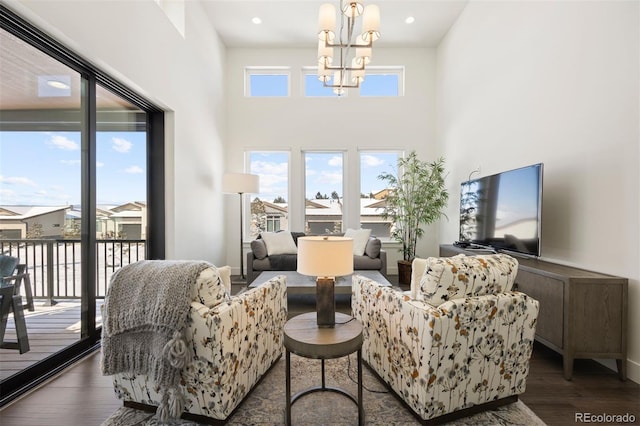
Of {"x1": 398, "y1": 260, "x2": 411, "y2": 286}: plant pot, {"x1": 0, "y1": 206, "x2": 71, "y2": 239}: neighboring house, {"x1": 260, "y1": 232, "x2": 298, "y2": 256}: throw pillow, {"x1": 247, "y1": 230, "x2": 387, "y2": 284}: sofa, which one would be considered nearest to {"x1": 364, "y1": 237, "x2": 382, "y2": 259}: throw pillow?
{"x1": 247, "y1": 230, "x2": 387, "y2": 284}: sofa

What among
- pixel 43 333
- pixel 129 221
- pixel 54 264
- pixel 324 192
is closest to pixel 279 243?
pixel 324 192

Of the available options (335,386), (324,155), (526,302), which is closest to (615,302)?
(526,302)

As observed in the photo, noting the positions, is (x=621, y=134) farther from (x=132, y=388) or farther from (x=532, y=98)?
(x=132, y=388)

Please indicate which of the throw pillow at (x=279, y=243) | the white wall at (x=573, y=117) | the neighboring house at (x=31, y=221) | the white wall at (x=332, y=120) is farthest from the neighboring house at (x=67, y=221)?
the white wall at (x=573, y=117)

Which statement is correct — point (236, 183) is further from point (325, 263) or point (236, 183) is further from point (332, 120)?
point (325, 263)

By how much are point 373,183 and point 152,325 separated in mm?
4811

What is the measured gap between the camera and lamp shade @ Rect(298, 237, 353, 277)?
1705mm

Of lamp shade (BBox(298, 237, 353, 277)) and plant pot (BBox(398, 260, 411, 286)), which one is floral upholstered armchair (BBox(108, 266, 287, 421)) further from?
plant pot (BBox(398, 260, 411, 286))

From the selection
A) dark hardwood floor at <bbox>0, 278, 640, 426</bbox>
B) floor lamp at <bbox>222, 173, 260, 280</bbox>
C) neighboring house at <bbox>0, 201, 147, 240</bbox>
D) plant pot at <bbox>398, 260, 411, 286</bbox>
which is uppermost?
floor lamp at <bbox>222, 173, 260, 280</bbox>

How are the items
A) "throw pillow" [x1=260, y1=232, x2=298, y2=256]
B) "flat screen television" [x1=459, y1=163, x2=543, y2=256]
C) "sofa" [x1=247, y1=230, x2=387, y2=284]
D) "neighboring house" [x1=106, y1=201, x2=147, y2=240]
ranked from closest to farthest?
"flat screen television" [x1=459, y1=163, x2=543, y2=256]
"neighboring house" [x1=106, y1=201, x2=147, y2=240]
"sofa" [x1=247, y1=230, x2=387, y2=284]
"throw pillow" [x1=260, y1=232, x2=298, y2=256]

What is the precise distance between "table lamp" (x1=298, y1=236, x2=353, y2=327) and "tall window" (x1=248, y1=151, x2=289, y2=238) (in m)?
4.04

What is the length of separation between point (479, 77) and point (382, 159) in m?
2.12

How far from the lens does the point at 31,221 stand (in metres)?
2.11

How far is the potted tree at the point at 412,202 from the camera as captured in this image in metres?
4.88
